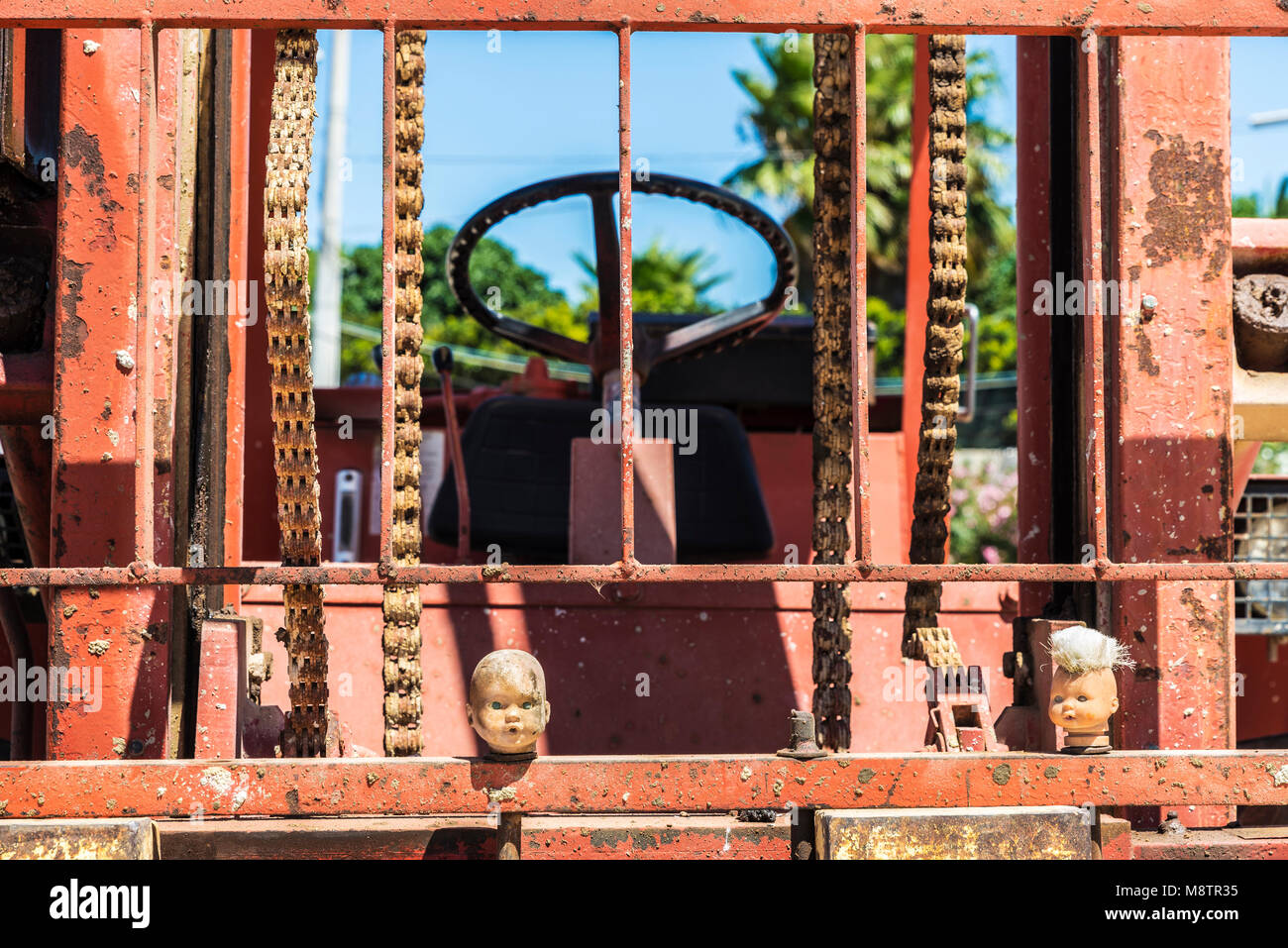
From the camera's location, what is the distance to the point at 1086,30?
2.15 metres

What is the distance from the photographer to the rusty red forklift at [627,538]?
6.50ft

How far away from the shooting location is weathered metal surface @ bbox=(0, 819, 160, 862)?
1.87 meters

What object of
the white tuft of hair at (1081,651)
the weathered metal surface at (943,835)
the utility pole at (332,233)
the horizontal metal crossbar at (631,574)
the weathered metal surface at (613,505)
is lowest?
the weathered metal surface at (943,835)

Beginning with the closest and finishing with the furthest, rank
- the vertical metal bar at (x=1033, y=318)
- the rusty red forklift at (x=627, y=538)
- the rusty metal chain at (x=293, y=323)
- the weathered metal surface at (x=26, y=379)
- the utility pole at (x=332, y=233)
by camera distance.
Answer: the rusty red forklift at (x=627, y=538) < the rusty metal chain at (x=293, y=323) < the weathered metal surface at (x=26, y=379) < the vertical metal bar at (x=1033, y=318) < the utility pole at (x=332, y=233)

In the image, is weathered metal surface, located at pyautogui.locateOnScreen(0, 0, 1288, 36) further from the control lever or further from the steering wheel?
the steering wheel

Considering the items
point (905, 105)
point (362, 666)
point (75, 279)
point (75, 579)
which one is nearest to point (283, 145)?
point (75, 279)

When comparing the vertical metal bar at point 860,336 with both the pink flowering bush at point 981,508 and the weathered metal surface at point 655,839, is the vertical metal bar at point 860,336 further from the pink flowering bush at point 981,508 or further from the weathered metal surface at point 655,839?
the pink flowering bush at point 981,508

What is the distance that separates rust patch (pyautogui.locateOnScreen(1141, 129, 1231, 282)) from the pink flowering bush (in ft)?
38.9

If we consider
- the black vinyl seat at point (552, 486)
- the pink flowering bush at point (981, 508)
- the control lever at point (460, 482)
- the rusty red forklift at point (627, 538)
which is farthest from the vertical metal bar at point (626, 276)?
the pink flowering bush at point (981, 508)

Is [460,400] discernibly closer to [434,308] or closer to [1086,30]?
[1086,30]

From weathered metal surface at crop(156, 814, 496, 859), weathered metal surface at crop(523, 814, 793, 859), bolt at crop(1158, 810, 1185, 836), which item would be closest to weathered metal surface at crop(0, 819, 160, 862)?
weathered metal surface at crop(156, 814, 496, 859)

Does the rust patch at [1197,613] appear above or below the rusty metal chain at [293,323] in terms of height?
below

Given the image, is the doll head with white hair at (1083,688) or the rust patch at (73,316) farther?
the rust patch at (73,316)

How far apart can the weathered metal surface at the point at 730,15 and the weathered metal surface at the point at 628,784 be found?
1175 millimetres
